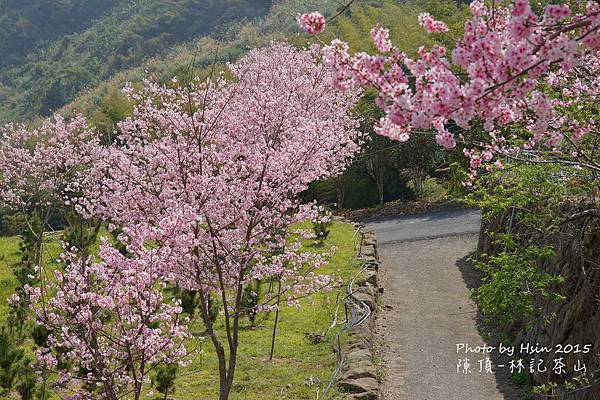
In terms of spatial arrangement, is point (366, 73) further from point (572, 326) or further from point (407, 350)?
point (407, 350)

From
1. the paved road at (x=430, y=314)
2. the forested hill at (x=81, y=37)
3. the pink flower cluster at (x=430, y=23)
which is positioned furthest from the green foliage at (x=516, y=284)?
the forested hill at (x=81, y=37)

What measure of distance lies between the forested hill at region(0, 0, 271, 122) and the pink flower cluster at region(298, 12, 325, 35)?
64362mm

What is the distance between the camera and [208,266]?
24.0ft

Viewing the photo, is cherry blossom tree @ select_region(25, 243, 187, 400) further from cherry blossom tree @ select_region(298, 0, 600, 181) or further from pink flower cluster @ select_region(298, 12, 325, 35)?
cherry blossom tree @ select_region(298, 0, 600, 181)

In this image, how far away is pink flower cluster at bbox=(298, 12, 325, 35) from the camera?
3.66 meters

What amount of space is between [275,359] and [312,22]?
22.3 ft

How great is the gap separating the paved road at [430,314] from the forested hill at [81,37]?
54.9 metres

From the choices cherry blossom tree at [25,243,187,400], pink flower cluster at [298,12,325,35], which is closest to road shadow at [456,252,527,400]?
cherry blossom tree at [25,243,187,400]

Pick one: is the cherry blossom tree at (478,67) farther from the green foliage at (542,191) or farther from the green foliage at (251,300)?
the green foliage at (251,300)

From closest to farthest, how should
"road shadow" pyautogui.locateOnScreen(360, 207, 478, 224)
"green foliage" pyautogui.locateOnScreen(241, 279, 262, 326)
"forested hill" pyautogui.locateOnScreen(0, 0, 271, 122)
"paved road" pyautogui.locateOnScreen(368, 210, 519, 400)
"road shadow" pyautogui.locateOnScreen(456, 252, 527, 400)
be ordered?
"road shadow" pyautogui.locateOnScreen(456, 252, 527, 400)
"paved road" pyautogui.locateOnScreen(368, 210, 519, 400)
"green foliage" pyautogui.locateOnScreen(241, 279, 262, 326)
"road shadow" pyautogui.locateOnScreen(360, 207, 478, 224)
"forested hill" pyautogui.locateOnScreen(0, 0, 271, 122)

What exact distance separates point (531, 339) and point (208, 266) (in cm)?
467

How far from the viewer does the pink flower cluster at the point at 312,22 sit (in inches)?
144

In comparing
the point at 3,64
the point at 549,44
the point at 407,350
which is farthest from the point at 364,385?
the point at 3,64

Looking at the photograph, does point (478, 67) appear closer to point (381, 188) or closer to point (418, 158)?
point (418, 158)
